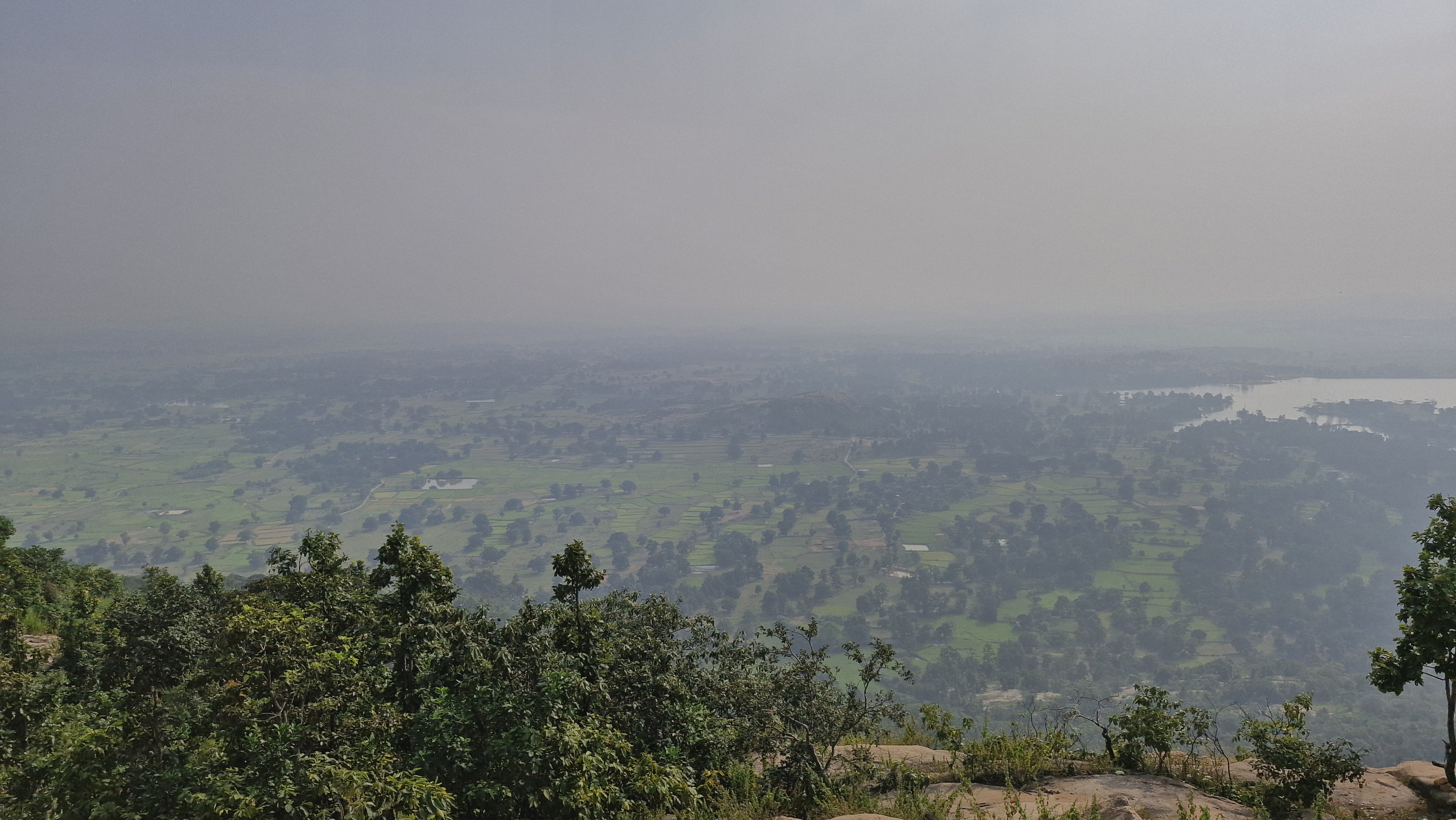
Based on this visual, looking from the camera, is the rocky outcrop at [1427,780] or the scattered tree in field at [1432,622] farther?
the rocky outcrop at [1427,780]

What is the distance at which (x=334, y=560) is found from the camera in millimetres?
9727

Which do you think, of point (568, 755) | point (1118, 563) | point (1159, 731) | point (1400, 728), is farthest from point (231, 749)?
point (1118, 563)

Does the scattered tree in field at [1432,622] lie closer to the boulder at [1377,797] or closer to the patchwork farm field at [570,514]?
the boulder at [1377,797]

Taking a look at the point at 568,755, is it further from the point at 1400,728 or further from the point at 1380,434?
the point at 1380,434

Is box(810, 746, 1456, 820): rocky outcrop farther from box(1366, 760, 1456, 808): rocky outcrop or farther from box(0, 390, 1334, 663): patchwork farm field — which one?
box(0, 390, 1334, 663): patchwork farm field

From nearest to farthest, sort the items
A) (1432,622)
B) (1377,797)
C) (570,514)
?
(1432,622), (1377,797), (570,514)

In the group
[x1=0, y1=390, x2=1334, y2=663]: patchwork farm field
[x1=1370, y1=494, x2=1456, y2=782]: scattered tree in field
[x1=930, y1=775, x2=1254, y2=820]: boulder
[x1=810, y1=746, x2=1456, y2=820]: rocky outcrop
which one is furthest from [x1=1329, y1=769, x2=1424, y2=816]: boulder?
[x1=0, y1=390, x2=1334, y2=663]: patchwork farm field

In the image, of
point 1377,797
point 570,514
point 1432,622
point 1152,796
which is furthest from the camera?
point 570,514

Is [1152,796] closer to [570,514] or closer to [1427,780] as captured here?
[1427,780]

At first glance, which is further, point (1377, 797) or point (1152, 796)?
point (1152, 796)

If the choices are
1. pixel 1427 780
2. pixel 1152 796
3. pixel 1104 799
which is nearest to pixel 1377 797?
pixel 1427 780

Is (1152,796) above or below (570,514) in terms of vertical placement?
above

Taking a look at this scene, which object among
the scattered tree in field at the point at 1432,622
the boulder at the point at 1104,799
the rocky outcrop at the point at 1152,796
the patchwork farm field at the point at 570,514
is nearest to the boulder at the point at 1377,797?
the rocky outcrop at the point at 1152,796

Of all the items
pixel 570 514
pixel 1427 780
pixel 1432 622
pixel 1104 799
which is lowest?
pixel 570 514
